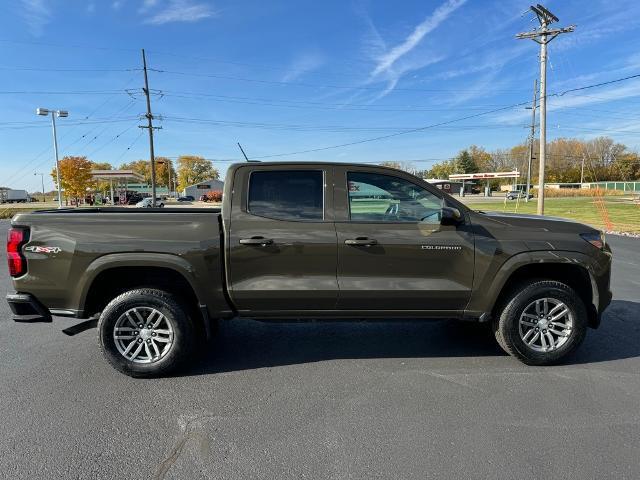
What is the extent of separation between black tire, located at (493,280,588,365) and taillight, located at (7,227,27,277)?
14.1 ft

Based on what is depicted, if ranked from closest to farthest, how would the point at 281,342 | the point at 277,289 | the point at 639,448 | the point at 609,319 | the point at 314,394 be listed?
the point at 639,448, the point at 314,394, the point at 277,289, the point at 281,342, the point at 609,319

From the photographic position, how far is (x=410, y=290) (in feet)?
12.5

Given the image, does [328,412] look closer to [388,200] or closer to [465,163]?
[388,200]

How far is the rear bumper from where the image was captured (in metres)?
3.67

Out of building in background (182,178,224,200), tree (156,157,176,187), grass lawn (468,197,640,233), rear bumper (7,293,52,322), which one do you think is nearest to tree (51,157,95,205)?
building in background (182,178,224,200)

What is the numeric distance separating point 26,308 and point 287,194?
2.47 meters

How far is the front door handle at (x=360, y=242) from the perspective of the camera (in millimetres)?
3705

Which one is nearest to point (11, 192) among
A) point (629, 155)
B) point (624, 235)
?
point (624, 235)

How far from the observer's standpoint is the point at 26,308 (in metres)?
3.69

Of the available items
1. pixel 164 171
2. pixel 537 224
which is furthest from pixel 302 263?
pixel 164 171

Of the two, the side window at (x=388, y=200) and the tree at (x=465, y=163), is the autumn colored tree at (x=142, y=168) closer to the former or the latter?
the tree at (x=465, y=163)

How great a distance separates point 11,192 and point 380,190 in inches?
5308

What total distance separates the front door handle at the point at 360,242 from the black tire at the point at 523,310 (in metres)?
1.42

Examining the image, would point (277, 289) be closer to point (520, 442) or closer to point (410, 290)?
point (410, 290)
